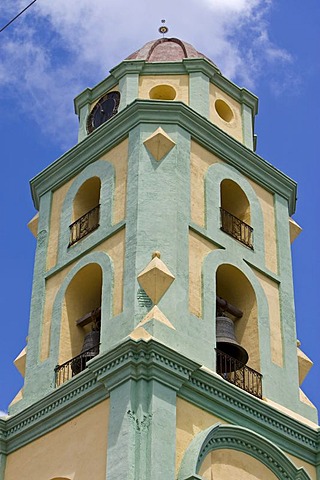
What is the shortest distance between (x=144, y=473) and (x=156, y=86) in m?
10.4

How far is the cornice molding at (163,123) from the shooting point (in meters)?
25.9

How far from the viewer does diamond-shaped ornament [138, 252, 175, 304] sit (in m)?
22.7

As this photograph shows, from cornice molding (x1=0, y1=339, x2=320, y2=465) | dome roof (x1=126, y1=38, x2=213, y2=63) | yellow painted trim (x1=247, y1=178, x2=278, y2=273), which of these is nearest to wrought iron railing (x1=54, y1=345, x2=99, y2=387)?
cornice molding (x1=0, y1=339, x2=320, y2=465)

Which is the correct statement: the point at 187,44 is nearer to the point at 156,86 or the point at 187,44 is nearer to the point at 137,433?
the point at 156,86

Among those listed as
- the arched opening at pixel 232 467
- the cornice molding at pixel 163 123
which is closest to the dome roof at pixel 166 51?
the cornice molding at pixel 163 123

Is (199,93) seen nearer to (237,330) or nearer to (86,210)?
(86,210)

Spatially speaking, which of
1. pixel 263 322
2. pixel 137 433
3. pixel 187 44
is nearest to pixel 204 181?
pixel 263 322

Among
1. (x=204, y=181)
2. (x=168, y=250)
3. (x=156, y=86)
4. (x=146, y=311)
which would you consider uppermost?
(x=156, y=86)

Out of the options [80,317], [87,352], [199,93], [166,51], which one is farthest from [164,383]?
[166,51]

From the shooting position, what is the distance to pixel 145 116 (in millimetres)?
25828

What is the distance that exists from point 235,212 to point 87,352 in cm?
515

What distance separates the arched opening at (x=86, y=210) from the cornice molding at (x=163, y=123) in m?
0.50

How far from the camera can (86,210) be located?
26.7m

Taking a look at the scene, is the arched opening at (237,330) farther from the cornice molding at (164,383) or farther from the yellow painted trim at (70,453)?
the yellow painted trim at (70,453)
